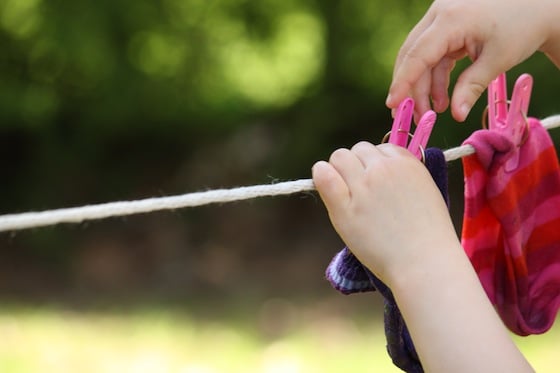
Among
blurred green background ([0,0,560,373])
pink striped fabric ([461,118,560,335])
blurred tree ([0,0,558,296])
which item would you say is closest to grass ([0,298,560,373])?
blurred green background ([0,0,560,373])

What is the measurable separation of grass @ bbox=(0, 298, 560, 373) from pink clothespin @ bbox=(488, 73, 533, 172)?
161 cm

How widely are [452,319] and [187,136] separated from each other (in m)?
3.11

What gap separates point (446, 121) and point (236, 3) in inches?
39.9

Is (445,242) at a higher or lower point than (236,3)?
higher

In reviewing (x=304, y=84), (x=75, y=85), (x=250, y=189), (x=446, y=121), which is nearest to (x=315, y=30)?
(x=304, y=84)

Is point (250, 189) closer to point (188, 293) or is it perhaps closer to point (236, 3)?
point (188, 293)

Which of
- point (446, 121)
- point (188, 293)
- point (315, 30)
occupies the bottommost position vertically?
point (188, 293)

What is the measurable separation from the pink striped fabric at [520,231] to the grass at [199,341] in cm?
153

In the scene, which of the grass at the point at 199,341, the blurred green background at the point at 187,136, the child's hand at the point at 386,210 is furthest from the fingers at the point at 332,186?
the blurred green background at the point at 187,136

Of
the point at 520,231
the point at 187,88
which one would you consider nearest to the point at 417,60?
the point at 520,231

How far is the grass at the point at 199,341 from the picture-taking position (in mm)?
2775

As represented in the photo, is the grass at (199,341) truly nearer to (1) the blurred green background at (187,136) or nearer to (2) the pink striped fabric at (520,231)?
(1) the blurred green background at (187,136)

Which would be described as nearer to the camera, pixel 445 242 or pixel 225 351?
pixel 445 242

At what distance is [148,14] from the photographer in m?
3.61
